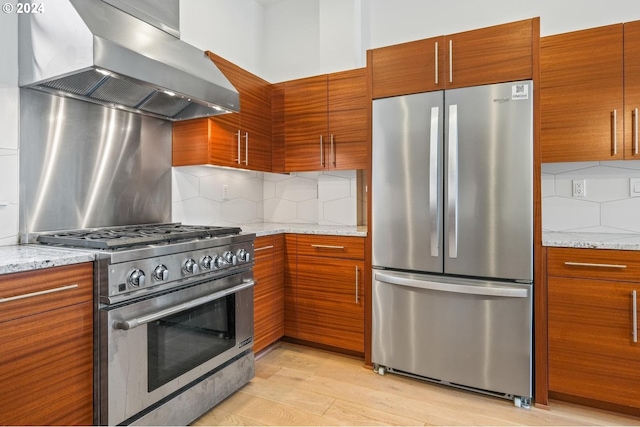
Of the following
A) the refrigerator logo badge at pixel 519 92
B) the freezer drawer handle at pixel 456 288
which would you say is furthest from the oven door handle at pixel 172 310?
the refrigerator logo badge at pixel 519 92

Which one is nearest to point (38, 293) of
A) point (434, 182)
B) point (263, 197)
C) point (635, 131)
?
point (434, 182)

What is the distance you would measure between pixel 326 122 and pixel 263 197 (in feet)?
3.52

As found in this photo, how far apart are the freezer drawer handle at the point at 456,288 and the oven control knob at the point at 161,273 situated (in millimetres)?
1339

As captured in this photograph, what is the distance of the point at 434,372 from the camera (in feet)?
7.22

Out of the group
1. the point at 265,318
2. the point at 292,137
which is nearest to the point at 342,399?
the point at 265,318

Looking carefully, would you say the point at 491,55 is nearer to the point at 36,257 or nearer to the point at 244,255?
the point at 244,255

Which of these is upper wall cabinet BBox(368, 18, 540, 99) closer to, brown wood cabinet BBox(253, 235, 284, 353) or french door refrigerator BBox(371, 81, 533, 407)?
french door refrigerator BBox(371, 81, 533, 407)

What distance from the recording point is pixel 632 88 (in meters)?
2.11

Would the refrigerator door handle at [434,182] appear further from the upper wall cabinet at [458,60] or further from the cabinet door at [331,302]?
the cabinet door at [331,302]

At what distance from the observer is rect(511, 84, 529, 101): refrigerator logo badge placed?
1.97 meters

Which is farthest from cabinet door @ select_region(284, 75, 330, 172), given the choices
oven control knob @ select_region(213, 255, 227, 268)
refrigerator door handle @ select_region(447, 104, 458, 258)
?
oven control knob @ select_region(213, 255, 227, 268)

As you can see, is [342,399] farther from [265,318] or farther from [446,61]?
[446,61]

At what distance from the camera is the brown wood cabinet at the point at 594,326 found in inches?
71.9

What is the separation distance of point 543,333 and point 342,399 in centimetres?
122
